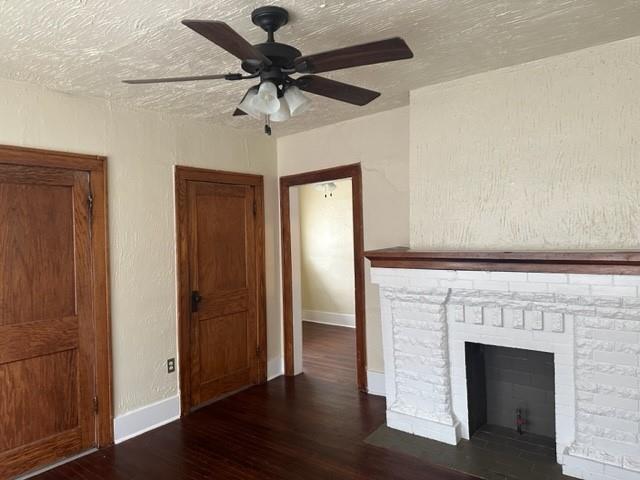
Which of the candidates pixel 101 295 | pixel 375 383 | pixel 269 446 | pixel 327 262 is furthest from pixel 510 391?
pixel 327 262

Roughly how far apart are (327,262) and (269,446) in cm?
388

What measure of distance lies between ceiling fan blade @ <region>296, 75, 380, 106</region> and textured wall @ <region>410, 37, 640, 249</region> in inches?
39.1

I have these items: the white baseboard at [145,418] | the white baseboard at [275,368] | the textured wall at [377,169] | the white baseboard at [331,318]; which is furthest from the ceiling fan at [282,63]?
the white baseboard at [331,318]

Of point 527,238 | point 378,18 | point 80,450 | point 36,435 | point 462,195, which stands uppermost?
point 378,18

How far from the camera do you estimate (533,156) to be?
8.36ft

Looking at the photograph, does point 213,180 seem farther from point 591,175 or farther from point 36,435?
point 591,175

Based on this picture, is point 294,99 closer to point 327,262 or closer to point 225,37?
point 225,37

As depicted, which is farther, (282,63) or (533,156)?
(533,156)

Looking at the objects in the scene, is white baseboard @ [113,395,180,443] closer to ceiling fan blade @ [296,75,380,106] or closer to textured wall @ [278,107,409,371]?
textured wall @ [278,107,409,371]

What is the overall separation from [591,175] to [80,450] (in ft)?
11.8

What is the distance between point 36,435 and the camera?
2.63 m

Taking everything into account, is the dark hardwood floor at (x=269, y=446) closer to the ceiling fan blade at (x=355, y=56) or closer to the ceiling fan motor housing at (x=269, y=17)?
the ceiling fan blade at (x=355, y=56)

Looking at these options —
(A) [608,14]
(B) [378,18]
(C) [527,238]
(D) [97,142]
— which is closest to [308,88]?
(B) [378,18]

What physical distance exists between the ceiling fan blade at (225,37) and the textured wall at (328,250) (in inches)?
180
